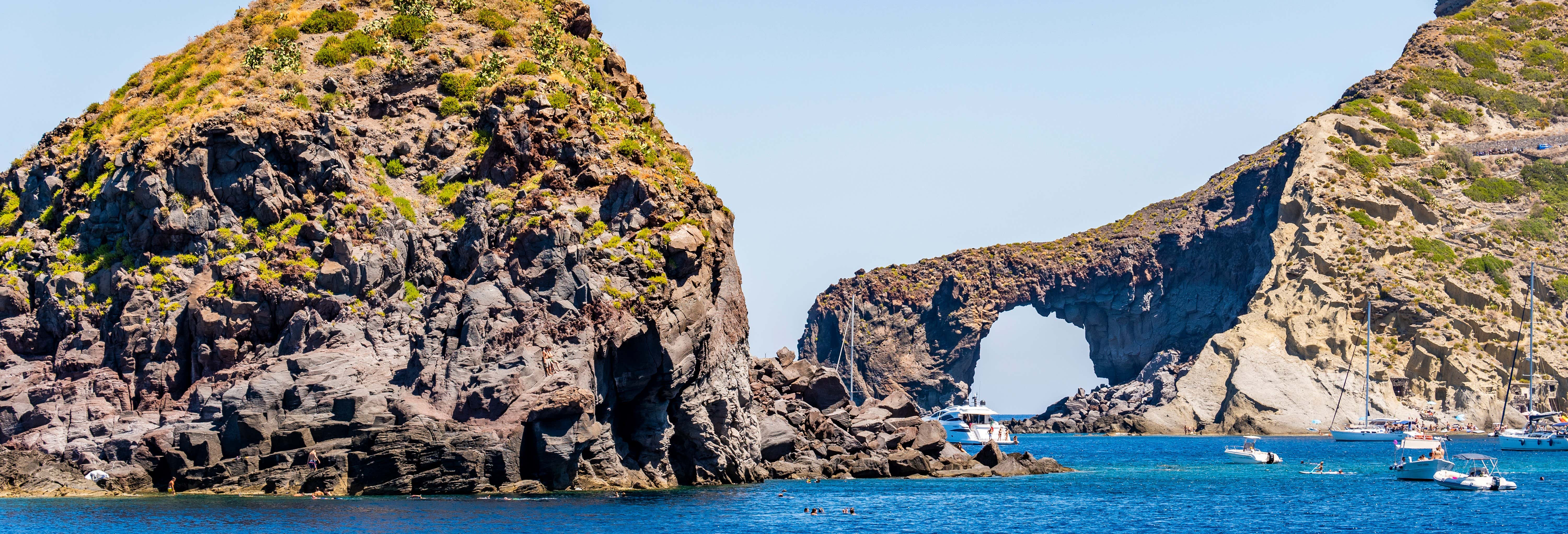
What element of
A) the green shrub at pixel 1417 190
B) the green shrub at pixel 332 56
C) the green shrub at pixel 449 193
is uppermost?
the green shrub at pixel 1417 190

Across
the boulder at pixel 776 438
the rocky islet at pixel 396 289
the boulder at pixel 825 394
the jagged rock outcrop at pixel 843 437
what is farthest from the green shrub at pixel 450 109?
the boulder at pixel 825 394

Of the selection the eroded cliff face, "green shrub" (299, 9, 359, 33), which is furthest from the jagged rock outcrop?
"green shrub" (299, 9, 359, 33)

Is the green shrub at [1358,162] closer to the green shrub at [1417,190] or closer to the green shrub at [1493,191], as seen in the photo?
the green shrub at [1417,190]

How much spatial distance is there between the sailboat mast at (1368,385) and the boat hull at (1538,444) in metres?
22.0

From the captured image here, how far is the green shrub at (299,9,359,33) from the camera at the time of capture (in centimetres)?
7475

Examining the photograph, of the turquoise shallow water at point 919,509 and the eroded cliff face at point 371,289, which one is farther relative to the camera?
the eroded cliff face at point 371,289

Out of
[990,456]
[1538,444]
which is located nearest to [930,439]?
[990,456]

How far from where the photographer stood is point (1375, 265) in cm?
14738

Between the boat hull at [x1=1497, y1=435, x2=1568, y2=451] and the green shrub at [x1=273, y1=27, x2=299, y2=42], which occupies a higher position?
the green shrub at [x1=273, y1=27, x2=299, y2=42]

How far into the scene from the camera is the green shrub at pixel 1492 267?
484 ft

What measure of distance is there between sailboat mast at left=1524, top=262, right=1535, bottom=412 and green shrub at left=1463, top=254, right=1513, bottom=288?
10.0ft

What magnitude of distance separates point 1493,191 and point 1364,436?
53862 millimetres

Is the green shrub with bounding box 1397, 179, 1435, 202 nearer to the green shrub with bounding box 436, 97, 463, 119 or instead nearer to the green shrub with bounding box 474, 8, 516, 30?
the green shrub with bounding box 474, 8, 516, 30

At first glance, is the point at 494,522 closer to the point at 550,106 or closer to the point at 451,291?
the point at 451,291
